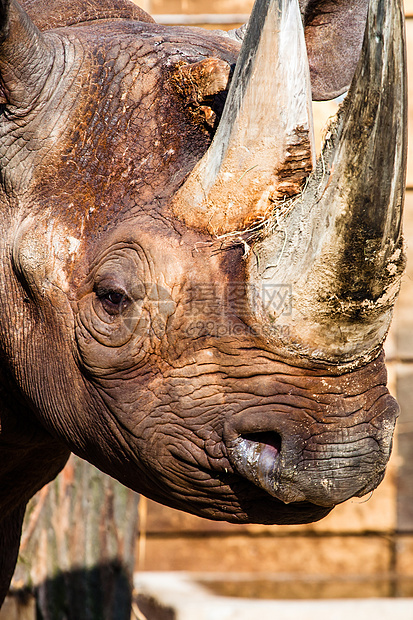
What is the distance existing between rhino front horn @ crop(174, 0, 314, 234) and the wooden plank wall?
4673mm

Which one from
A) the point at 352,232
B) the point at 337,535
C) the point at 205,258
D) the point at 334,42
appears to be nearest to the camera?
the point at 352,232

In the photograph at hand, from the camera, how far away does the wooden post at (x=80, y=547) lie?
15.1 feet

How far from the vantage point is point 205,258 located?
2279 mm

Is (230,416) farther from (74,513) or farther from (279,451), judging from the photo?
(74,513)

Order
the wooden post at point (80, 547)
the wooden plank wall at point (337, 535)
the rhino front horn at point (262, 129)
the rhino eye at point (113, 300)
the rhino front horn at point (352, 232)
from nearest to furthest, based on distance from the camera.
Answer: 1. the rhino front horn at point (352, 232)
2. the rhino front horn at point (262, 129)
3. the rhino eye at point (113, 300)
4. the wooden post at point (80, 547)
5. the wooden plank wall at point (337, 535)

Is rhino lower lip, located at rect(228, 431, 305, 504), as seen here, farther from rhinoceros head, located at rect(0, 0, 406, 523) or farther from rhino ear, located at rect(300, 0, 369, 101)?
rhino ear, located at rect(300, 0, 369, 101)

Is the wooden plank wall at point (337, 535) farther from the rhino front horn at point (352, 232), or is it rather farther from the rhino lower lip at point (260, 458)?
the rhino front horn at point (352, 232)

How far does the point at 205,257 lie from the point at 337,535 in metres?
5.08

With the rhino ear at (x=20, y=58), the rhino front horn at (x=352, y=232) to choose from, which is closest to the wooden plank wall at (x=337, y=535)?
the rhino ear at (x=20, y=58)

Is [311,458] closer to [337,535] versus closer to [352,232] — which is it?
[352,232]

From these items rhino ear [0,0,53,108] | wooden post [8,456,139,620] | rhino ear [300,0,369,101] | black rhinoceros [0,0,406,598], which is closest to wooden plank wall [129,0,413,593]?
wooden post [8,456,139,620]

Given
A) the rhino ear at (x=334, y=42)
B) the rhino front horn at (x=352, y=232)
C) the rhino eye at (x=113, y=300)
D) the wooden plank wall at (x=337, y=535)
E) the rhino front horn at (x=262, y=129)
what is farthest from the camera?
the wooden plank wall at (x=337, y=535)

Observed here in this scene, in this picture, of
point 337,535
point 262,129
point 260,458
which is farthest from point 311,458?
Answer: point 337,535

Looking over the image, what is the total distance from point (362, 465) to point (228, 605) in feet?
11.2
